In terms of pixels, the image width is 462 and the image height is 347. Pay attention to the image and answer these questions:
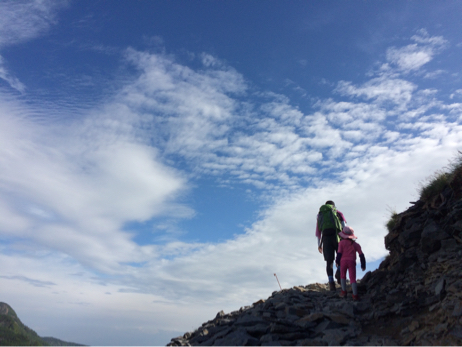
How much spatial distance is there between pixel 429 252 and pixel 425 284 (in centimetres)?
163

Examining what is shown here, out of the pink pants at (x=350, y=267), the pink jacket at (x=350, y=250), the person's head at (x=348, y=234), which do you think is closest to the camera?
the pink pants at (x=350, y=267)

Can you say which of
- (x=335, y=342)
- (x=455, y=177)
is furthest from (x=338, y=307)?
(x=455, y=177)

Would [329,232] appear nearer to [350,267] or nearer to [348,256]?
[348,256]

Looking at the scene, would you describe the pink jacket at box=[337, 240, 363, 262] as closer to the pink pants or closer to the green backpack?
the pink pants

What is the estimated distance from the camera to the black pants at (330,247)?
1350 centimetres

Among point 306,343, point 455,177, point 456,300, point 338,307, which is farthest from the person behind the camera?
point 455,177

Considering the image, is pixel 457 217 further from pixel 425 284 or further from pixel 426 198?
pixel 425 284

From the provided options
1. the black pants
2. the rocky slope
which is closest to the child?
the rocky slope

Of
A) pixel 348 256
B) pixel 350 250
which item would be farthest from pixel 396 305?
pixel 350 250

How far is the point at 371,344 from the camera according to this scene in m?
8.27

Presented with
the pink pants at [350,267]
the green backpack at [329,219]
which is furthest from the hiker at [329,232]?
the pink pants at [350,267]

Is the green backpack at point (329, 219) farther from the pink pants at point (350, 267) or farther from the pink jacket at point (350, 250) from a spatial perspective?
the pink pants at point (350, 267)

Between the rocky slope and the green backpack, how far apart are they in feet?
7.80

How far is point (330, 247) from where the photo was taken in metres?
13.5
